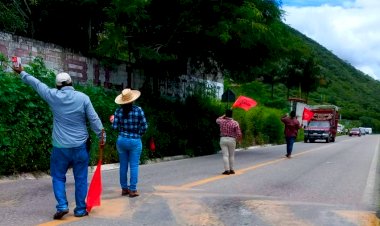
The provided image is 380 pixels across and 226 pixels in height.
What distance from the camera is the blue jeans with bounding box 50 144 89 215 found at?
708 cm

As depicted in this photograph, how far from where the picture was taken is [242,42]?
733 inches

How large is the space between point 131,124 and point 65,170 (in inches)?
80.1

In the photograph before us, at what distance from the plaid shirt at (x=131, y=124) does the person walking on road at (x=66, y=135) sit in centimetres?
176

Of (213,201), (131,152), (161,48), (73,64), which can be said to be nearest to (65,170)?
(131,152)

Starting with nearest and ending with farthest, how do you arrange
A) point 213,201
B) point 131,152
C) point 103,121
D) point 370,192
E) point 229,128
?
point 213,201 < point 131,152 < point 370,192 < point 229,128 < point 103,121

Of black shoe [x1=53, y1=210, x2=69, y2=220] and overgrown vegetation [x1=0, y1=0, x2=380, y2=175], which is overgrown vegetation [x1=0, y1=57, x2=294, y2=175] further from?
black shoe [x1=53, y1=210, x2=69, y2=220]

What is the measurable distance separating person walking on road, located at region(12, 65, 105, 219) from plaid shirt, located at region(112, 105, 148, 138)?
1.76 metres

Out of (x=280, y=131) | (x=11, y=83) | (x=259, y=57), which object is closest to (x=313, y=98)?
(x=280, y=131)

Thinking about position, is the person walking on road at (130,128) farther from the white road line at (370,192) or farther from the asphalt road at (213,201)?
the white road line at (370,192)

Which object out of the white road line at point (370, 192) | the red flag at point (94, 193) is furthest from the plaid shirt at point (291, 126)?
the red flag at point (94, 193)

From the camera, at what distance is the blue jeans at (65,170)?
7082mm

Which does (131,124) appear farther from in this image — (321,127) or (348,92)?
(348,92)

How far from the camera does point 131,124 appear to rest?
9.02m

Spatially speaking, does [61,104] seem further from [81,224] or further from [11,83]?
[11,83]
